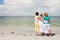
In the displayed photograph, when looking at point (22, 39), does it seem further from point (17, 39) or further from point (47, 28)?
point (47, 28)

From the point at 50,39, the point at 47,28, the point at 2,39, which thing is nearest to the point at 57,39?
the point at 50,39

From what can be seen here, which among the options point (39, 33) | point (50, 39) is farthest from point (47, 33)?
point (50, 39)

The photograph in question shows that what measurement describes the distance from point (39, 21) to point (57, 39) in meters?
1.47

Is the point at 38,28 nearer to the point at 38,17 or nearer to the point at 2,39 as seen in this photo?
the point at 38,17

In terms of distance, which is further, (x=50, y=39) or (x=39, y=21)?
(x=39, y=21)

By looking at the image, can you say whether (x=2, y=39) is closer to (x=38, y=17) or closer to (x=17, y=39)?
(x=17, y=39)

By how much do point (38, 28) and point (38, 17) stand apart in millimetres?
705

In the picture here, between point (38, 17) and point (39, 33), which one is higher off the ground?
point (38, 17)

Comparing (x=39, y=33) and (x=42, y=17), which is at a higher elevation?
(x=42, y=17)

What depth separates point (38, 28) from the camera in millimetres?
13016

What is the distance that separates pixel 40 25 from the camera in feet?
41.6

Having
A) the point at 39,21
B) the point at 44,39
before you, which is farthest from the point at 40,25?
the point at 44,39

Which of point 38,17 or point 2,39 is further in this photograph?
point 38,17

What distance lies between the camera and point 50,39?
1167 centimetres
